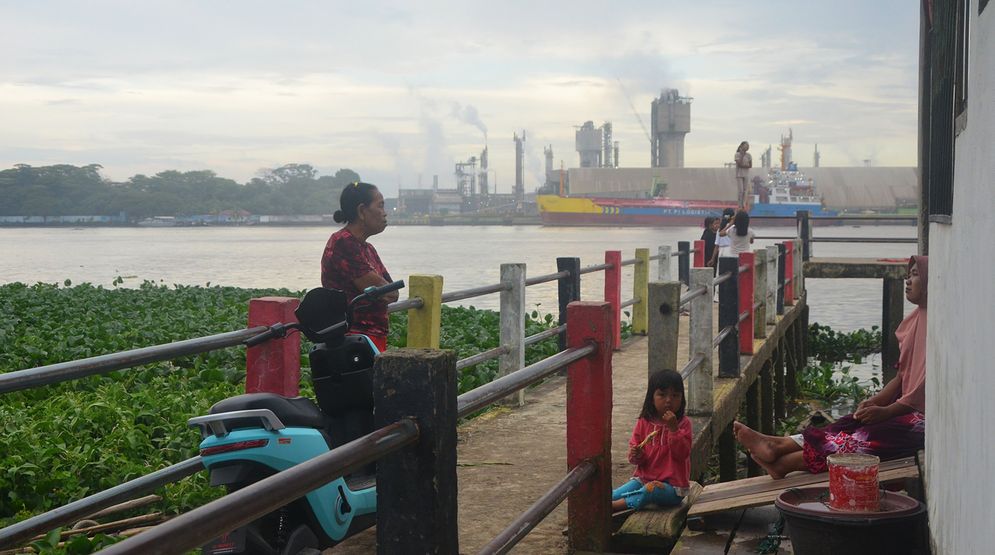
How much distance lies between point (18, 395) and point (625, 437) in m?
5.27

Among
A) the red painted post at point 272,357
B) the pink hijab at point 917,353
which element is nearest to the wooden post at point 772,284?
the pink hijab at point 917,353

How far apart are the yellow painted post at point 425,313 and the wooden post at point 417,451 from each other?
3.63m

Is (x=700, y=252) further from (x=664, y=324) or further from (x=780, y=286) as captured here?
(x=664, y=324)

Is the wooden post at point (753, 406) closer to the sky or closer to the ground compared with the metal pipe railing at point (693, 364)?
closer to the ground

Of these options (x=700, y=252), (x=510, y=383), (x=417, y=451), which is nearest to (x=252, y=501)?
(x=417, y=451)

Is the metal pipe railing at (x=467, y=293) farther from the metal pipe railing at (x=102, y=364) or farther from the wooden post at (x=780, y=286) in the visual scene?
the wooden post at (x=780, y=286)

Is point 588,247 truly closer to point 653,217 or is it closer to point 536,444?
point 653,217

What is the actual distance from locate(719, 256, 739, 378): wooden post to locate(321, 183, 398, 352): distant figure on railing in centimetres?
372

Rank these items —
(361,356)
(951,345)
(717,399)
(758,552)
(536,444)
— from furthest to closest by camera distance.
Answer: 1. (717,399)
2. (536,444)
3. (758,552)
4. (361,356)
5. (951,345)

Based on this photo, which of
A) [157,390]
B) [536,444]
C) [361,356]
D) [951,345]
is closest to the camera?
[951,345]

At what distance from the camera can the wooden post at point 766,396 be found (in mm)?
12030

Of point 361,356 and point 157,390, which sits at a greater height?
point 361,356

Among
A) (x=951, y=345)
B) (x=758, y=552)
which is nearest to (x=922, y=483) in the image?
(x=758, y=552)

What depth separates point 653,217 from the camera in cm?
10406
